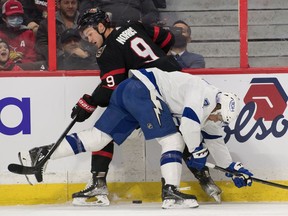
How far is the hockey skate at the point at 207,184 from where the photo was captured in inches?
262

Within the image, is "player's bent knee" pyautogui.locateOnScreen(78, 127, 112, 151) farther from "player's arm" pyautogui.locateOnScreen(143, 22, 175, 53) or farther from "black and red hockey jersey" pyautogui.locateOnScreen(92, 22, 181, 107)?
"player's arm" pyautogui.locateOnScreen(143, 22, 175, 53)

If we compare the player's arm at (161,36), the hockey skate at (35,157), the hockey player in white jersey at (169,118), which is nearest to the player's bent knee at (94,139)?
the hockey player in white jersey at (169,118)

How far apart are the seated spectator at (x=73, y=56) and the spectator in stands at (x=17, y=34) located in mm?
185

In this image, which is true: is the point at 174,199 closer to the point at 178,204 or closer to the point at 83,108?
the point at 178,204

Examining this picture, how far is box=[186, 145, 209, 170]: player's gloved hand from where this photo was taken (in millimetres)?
6336

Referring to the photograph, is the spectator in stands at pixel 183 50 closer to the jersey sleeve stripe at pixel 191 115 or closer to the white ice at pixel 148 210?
the jersey sleeve stripe at pixel 191 115

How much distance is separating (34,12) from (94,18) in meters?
0.42

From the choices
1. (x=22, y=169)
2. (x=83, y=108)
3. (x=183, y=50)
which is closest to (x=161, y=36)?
(x=183, y=50)

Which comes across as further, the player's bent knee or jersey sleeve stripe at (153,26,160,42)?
jersey sleeve stripe at (153,26,160,42)

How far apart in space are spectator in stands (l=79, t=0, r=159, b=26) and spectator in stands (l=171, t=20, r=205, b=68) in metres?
0.18

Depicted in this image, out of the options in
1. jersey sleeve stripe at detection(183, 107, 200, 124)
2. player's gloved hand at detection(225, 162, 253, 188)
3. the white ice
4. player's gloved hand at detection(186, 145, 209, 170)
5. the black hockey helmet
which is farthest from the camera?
the black hockey helmet

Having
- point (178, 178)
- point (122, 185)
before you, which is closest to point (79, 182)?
point (122, 185)

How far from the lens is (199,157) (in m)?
6.34

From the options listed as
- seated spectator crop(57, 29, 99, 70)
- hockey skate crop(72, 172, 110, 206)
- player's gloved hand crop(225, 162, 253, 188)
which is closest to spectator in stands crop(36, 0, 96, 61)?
seated spectator crop(57, 29, 99, 70)
